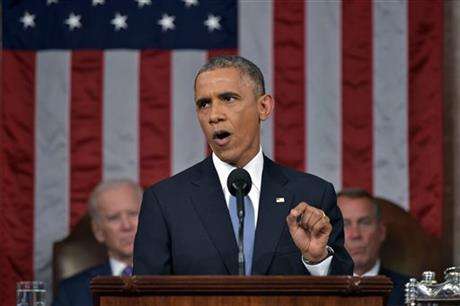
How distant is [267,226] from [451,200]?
12.4 feet

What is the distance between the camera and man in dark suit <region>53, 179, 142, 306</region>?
7.46 meters

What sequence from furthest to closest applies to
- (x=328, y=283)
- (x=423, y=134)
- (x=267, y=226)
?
(x=423, y=134) < (x=267, y=226) < (x=328, y=283)

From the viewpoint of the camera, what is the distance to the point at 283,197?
4.36m

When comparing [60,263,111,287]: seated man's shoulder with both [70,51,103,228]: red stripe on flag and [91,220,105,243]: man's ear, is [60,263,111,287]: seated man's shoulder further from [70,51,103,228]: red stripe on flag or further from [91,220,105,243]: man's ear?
[70,51,103,228]: red stripe on flag

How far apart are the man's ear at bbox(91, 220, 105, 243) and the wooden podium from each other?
4068 mm

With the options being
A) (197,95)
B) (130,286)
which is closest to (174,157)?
(197,95)

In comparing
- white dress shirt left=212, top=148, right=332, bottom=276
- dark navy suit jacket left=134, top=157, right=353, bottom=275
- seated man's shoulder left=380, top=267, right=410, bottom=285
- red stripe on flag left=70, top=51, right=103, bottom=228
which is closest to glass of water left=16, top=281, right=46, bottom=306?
dark navy suit jacket left=134, top=157, right=353, bottom=275

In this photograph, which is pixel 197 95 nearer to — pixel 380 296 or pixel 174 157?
pixel 380 296

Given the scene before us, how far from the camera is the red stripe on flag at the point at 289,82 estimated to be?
7645 millimetres

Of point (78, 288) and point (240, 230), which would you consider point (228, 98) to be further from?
point (78, 288)

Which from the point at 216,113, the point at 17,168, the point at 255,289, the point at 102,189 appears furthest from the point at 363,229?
the point at 255,289

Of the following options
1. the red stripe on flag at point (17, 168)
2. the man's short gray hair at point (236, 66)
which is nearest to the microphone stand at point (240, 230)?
the man's short gray hair at point (236, 66)

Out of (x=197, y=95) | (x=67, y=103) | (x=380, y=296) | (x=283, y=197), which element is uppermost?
(x=67, y=103)

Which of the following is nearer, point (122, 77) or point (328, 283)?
point (328, 283)
